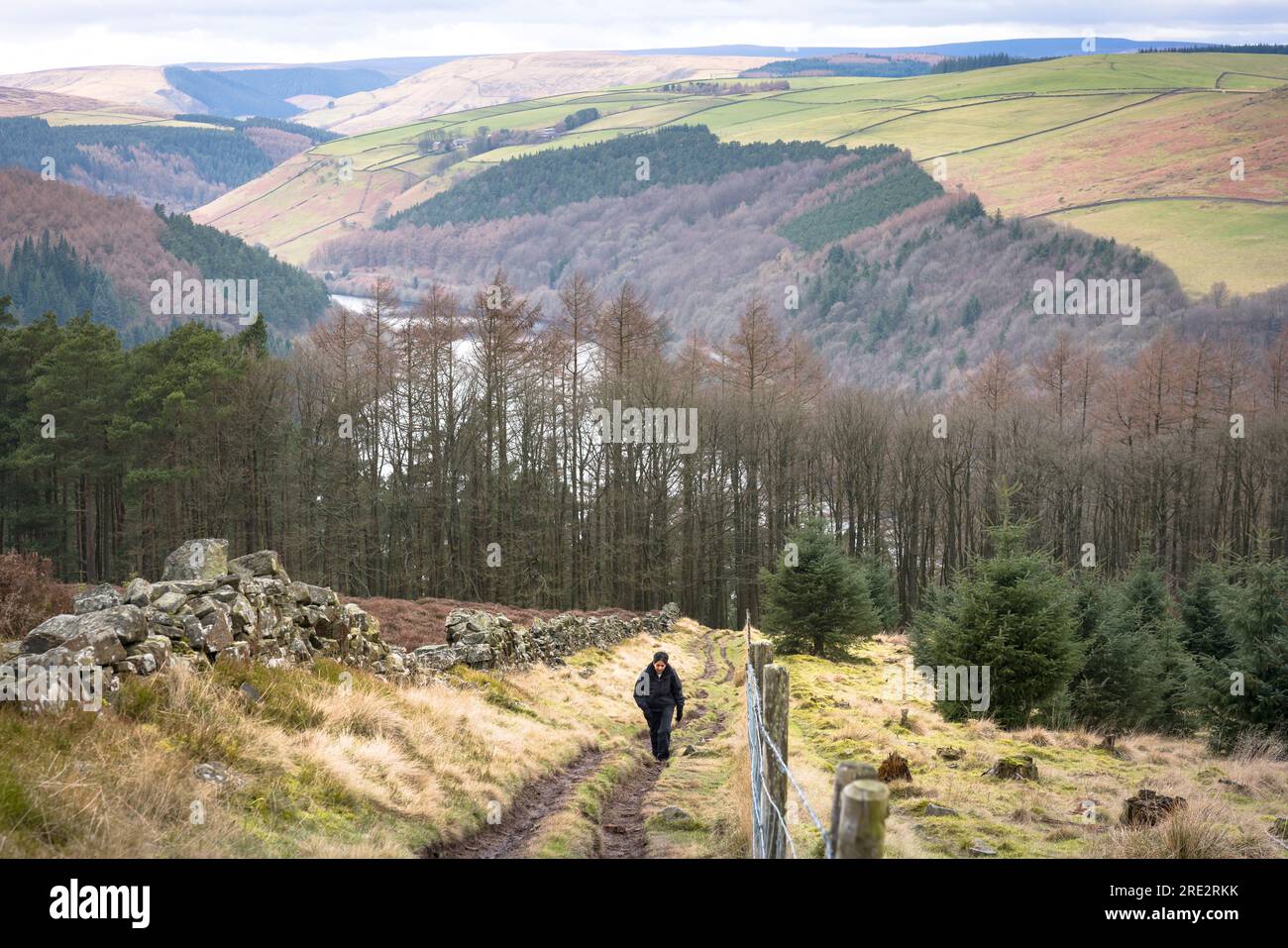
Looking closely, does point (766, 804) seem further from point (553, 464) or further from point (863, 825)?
point (553, 464)

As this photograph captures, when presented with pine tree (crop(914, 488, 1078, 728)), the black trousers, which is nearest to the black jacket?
the black trousers

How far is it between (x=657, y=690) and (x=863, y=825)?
10.3 metres

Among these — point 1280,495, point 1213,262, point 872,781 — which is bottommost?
point 1280,495

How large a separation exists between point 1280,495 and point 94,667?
73.8 metres

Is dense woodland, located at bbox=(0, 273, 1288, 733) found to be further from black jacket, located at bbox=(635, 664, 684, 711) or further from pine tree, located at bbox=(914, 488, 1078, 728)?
black jacket, located at bbox=(635, 664, 684, 711)

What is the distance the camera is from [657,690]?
1465cm

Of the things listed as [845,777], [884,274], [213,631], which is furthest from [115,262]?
[845,777]

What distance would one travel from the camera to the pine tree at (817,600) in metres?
30.4

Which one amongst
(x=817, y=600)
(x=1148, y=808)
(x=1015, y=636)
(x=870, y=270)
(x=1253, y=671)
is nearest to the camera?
(x=1148, y=808)

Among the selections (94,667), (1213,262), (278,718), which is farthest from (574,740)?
(1213,262)

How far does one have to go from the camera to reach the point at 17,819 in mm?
6145

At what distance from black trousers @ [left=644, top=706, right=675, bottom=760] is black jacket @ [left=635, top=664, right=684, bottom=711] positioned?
0.35ft

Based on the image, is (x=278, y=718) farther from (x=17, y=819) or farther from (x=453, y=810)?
(x=17, y=819)

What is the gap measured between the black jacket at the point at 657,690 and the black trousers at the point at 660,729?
0.11m
